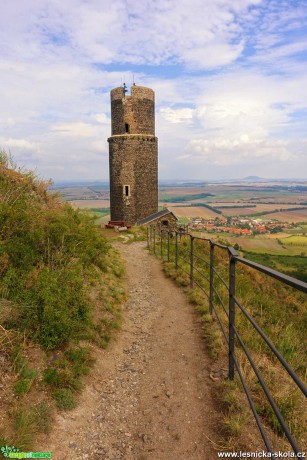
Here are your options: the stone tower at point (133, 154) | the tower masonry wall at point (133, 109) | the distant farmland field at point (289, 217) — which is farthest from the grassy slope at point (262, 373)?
the distant farmland field at point (289, 217)

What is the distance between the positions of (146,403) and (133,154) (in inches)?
A: 830

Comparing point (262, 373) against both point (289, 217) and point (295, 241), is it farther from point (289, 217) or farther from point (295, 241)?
point (289, 217)

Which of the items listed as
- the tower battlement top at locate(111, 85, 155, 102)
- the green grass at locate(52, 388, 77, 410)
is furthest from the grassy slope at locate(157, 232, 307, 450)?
the tower battlement top at locate(111, 85, 155, 102)

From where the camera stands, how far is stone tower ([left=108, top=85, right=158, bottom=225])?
23000 millimetres

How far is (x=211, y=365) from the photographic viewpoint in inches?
171

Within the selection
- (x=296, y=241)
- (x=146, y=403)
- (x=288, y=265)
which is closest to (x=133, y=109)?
(x=288, y=265)

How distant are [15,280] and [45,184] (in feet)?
20.0

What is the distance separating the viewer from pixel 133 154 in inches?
918

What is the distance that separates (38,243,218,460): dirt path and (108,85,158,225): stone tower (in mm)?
18245

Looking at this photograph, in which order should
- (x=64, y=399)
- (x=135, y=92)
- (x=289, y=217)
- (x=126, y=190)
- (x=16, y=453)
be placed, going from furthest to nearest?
(x=289, y=217) → (x=126, y=190) → (x=135, y=92) → (x=64, y=399) → (x=16, y=453)

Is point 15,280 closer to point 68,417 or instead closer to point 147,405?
point 68,417

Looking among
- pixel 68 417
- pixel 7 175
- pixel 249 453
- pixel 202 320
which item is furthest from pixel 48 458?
pixel 7 175

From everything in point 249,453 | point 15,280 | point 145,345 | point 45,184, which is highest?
point 45,184

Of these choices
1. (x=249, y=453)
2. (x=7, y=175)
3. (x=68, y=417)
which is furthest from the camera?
(x=7, y=175)
